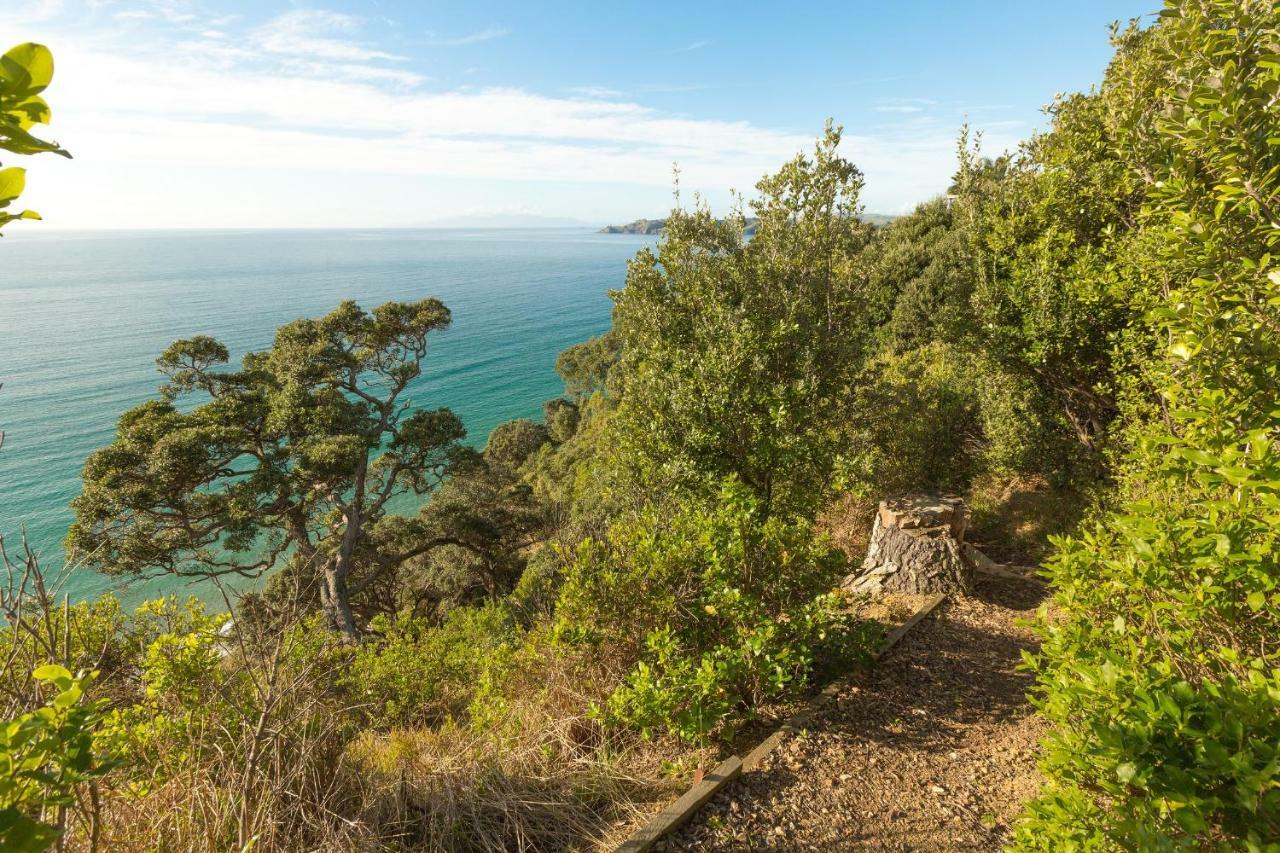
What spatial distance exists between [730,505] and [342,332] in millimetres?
17870

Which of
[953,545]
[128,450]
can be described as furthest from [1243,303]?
[128,450]

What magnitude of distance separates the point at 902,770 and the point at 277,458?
17.6m

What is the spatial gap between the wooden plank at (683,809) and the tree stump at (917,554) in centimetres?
410

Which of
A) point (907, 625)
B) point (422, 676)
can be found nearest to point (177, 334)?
point (422, 676)

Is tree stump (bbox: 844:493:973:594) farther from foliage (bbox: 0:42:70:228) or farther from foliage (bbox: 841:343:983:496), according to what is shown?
foliage (bbox: 0:42:70:228)

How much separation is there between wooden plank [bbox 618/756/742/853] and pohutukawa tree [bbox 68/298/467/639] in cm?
1134

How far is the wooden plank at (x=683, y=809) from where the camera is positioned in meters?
4.42

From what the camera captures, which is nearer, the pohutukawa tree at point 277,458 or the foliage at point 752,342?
the foliage at point 752,342

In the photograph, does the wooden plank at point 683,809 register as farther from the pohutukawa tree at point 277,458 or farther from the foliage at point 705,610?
the pohutukawa tree at point 277,458

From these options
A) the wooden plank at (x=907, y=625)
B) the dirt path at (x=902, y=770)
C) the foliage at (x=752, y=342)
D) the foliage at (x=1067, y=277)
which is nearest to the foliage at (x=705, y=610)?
the dirt path at (x=902, y=770)

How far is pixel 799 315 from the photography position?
29.9 feet

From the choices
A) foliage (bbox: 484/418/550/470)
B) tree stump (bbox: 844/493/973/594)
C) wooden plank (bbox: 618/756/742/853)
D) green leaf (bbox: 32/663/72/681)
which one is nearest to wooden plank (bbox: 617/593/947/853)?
wooden plank (bbox: 618/756/742/853)

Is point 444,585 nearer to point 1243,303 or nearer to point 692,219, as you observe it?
point 692,219

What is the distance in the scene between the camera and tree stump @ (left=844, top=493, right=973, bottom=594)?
8.54 m
